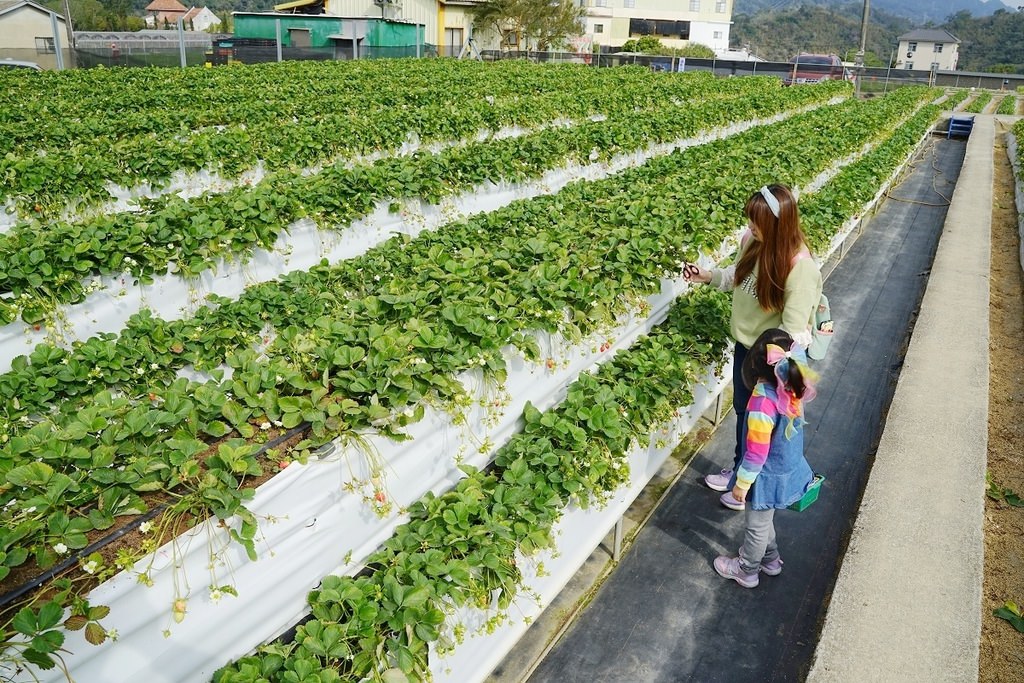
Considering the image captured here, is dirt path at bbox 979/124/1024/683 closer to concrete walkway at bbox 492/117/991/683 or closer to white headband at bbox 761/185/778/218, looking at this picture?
concrete walkway at bbox 492/117/991/683

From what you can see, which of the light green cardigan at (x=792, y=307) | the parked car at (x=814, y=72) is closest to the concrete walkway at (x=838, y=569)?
the light green cardigan at (x=792, y=307)

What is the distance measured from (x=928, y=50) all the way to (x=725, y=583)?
10176 cm

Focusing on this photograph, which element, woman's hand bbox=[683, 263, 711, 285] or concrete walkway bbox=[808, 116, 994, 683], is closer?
concrete walkway bbox=[808, 116, 994, 683]

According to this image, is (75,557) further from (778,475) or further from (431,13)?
(431,13)

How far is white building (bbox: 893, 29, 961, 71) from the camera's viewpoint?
85.8 m

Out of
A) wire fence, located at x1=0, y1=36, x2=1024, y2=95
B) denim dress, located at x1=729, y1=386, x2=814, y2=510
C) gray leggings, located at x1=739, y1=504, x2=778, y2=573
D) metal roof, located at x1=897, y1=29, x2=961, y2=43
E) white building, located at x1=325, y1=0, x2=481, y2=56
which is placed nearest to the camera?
denim dress, located at x1=729, y1=386, x2=814, y2=510

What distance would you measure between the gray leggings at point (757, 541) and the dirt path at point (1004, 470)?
96 cm

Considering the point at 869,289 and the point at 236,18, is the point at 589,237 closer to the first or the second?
the point at 869,289

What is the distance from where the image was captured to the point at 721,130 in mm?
15289

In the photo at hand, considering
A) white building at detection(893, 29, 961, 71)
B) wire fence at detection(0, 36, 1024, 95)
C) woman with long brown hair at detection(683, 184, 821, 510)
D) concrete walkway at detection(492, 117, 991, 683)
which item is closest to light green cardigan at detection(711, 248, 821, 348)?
woman with long brown hair at detection(683, 184, 821, 510)

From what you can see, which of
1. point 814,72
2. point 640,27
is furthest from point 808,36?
point 814,72

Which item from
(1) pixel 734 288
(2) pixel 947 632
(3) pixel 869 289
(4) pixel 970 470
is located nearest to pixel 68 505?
(1) pixel 734 288

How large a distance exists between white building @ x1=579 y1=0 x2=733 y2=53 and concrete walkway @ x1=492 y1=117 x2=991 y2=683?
218ft

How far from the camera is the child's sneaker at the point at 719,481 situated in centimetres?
454
